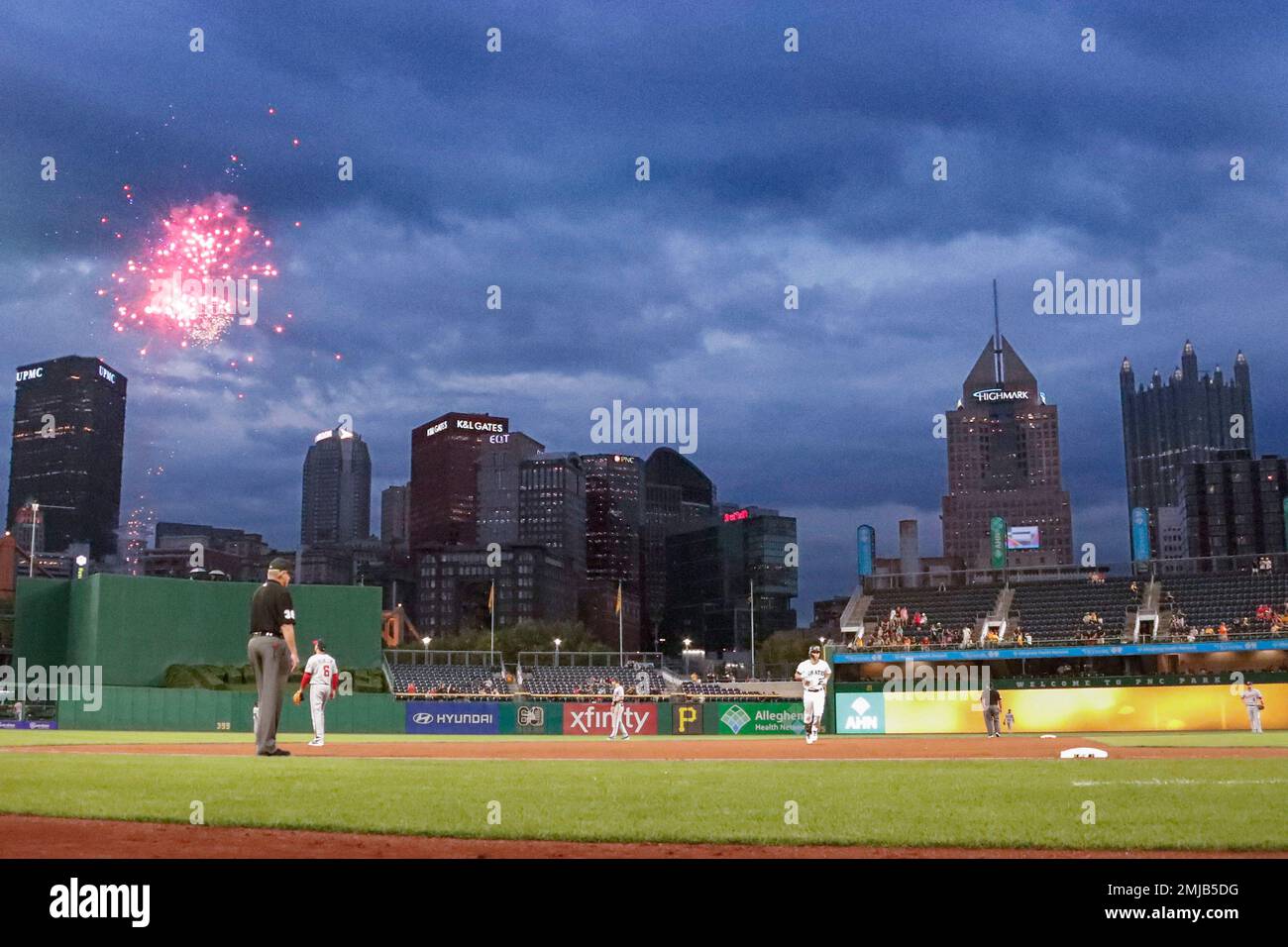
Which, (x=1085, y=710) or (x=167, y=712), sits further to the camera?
(x=1085, y=710)

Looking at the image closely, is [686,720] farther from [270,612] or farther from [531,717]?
[270,612]

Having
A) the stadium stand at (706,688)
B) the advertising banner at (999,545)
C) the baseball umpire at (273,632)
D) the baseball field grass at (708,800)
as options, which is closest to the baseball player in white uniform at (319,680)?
the baseball field grass at (708,800)

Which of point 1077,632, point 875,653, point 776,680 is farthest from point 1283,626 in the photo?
point 776,680

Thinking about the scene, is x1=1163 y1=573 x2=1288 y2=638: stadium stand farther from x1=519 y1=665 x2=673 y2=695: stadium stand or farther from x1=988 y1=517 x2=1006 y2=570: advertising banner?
x1=519 y1=665 x2=673 y2=695: stadium stand

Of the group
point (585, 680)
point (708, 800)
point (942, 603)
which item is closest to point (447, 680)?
point (585, 680)

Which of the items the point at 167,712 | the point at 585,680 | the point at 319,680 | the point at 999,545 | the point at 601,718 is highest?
the point at 999,545

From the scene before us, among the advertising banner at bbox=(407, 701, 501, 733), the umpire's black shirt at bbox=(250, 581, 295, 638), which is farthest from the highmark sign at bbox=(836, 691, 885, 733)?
the umpire's black shirt at bbox=(250, 581, 295, 638)

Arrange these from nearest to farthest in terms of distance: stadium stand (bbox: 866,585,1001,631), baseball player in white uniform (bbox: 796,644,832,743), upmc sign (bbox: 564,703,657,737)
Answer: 1. baseball player in white uniform (bbox: 796,644,832,743)
2. upmc sign (bbox: 564,703,657,737)
3. stadium stand (bbox: 866,585,1001,631)
